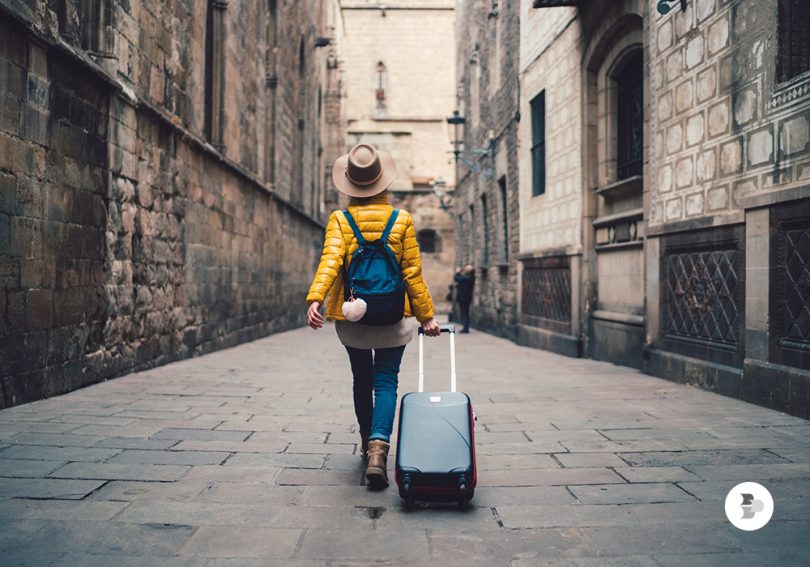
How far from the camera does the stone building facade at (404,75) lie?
125ft

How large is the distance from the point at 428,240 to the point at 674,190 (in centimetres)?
2772

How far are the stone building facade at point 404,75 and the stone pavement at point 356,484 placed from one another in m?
32.6

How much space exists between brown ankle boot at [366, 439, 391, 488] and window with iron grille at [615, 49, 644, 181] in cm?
695

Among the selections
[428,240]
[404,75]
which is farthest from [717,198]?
[404,75]

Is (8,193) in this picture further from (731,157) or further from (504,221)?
→ (504,221)

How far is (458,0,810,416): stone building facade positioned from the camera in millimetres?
5754

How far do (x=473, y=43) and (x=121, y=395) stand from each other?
16756 millimetres

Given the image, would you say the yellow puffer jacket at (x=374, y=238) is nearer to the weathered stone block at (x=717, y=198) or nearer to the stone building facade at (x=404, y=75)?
the weathered stone block at (x=717, y=198)

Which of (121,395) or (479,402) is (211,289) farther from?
(479,402)

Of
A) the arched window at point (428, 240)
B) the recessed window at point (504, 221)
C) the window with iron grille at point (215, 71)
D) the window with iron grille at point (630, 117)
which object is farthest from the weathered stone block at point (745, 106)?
the arched window at point (428, 240)

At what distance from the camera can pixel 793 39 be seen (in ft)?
19.0

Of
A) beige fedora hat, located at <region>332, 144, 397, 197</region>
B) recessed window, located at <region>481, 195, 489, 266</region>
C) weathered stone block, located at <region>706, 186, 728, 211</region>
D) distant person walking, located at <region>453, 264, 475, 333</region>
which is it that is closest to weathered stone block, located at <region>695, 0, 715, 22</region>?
weathered stone block, located at <region>706, 186, 728, 211</region>

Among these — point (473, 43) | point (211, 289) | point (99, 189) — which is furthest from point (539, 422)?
point (473, 43)

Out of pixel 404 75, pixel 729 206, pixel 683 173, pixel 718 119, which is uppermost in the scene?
pixel 404 75
